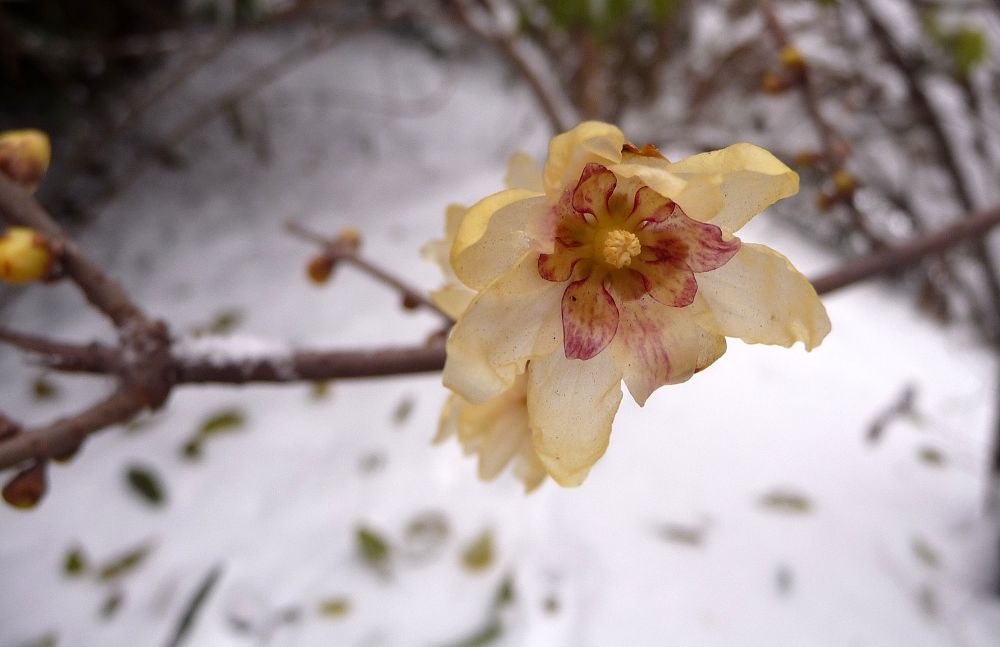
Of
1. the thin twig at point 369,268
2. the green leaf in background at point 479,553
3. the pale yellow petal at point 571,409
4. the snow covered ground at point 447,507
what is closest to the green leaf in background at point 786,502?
the snow covered ground at point 447,507

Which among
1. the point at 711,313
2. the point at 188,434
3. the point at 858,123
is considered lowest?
the point at 858,123

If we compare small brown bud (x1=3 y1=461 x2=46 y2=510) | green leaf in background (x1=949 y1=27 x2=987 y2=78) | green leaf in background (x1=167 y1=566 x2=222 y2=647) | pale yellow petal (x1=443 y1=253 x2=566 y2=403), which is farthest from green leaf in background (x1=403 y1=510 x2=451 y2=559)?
green leaf in background (x1=949 y1=27 x2=987 y2=78)

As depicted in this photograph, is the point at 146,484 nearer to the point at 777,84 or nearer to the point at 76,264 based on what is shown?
the point at 76,264

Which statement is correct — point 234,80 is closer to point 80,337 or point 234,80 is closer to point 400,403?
point 80,337

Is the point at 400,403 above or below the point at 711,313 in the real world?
below

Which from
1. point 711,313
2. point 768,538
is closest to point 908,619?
point 768,538

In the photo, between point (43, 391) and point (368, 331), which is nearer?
point (43, 391)

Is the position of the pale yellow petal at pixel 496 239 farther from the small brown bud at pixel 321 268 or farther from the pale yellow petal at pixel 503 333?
the small brown bud at pixel 321 268
